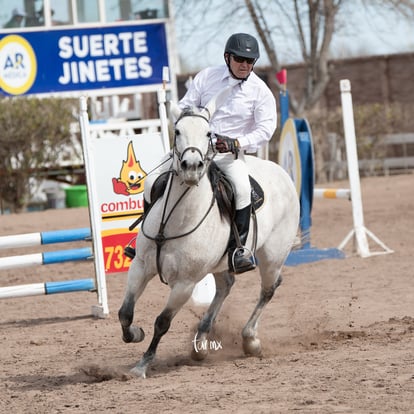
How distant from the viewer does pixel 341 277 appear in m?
10.9

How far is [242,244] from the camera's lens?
6.96m

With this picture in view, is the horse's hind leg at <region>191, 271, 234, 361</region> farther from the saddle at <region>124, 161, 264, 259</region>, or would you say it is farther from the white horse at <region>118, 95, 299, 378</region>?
the saddle at <region>124, 161, 264, 259</region>

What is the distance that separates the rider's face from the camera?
7.11 meters

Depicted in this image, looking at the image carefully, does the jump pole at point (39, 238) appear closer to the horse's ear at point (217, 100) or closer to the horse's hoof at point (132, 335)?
the horse's hoof at point (132, 335)

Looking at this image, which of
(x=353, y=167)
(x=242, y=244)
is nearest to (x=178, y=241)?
(x=242, y=244)

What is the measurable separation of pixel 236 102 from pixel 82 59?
1388 cm

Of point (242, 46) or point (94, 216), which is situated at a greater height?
point (242, 46)

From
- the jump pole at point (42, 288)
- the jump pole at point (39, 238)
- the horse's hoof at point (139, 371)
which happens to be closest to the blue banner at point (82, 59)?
the jump pole at point (39, 238)

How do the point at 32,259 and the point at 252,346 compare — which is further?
the point at 32,259

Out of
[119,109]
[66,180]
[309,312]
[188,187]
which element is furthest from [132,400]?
[119,109]

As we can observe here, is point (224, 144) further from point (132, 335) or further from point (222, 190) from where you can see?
point (132, 335)

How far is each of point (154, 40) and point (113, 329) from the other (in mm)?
13422

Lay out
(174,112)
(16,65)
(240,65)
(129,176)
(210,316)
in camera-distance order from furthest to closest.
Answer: (16,65) < (129,176) < (210,316) < (240,65) < (174,112)

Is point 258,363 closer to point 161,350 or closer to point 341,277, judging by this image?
point 161,350
